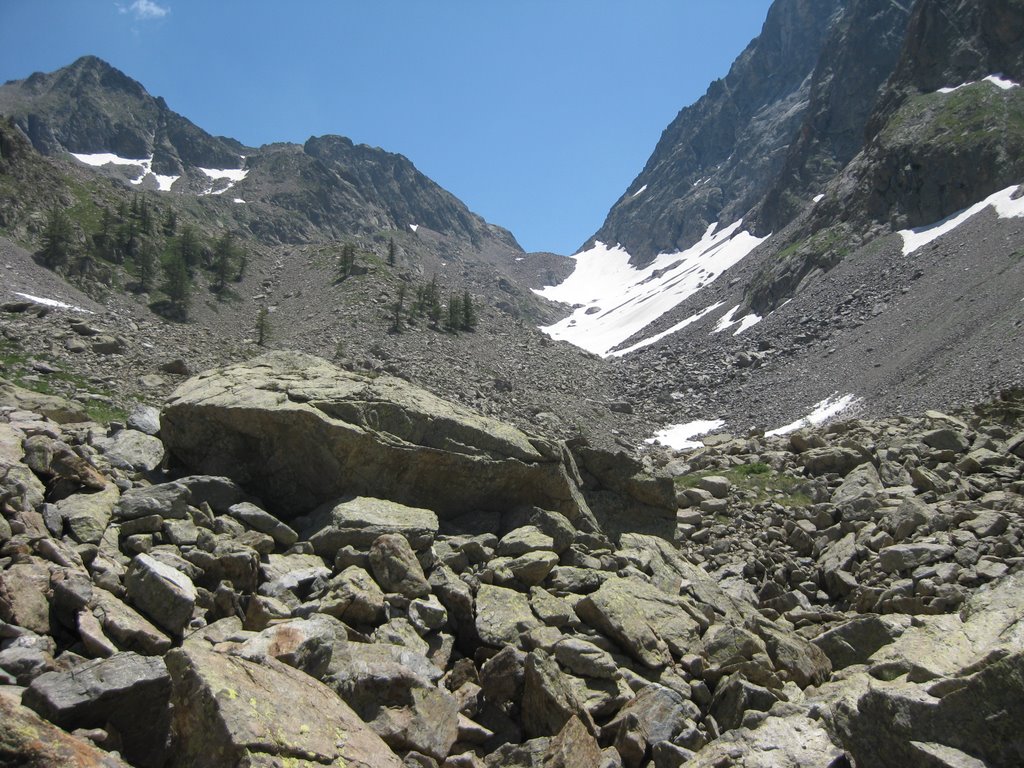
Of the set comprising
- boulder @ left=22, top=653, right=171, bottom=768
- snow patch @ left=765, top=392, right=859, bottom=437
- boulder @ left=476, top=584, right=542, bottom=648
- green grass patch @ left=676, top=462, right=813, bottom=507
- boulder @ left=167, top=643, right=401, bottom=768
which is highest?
boulder @ left=22, top=653, right=171, bottom=768

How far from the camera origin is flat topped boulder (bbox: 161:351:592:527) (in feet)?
40.3

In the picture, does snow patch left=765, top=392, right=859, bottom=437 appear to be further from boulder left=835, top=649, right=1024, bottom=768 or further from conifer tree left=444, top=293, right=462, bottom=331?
boulder left=835, top=649, right=1024, bottom=768

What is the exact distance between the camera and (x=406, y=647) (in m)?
8.30

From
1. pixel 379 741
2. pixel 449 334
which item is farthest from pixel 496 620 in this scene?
pixel 449 334

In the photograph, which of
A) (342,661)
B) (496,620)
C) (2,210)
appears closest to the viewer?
(342,661)

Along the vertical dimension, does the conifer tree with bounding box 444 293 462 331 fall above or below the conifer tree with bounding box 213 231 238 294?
below

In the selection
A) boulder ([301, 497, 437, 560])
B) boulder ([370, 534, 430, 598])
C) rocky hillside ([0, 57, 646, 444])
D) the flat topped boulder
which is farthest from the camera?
rocky hillside ([0, 57, 646, 444])

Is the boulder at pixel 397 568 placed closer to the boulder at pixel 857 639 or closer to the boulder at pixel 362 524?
the boulder at pixel 362 524

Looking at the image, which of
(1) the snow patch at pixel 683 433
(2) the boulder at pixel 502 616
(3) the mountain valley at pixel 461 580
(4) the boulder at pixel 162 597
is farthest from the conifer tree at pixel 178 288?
(4) the boulder at pixel 162 597

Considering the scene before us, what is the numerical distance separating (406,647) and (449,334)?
5965 centimetres

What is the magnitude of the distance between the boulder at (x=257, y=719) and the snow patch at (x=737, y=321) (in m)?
78.9

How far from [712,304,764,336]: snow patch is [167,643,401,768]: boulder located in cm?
7888

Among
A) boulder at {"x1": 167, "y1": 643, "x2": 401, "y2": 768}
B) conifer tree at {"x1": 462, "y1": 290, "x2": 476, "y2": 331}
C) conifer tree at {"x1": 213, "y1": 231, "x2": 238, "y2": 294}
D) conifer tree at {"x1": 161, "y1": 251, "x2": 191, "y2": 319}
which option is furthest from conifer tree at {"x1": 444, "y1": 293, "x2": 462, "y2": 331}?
boulder at {"x1": 167, "y1": 643, "x2": 401, "y2": 768}

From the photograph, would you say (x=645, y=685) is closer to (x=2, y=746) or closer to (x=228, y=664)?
(x=228, y=664)
